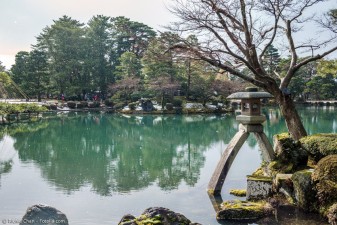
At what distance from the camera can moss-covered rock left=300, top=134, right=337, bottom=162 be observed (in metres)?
7.07

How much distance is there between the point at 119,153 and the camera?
1498 cm

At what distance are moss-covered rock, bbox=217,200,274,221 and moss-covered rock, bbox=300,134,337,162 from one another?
1.76 metres

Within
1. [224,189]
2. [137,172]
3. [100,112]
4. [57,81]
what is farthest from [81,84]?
[224,189]

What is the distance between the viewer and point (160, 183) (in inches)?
373

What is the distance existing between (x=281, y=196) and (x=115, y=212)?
3.15 metres

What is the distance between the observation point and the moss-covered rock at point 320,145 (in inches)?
278

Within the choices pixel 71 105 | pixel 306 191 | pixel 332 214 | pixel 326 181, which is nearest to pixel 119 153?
pixel 306 191

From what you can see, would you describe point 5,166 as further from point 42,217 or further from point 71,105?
point 71,105

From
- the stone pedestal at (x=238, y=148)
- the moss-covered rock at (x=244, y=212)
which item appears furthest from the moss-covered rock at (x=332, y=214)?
the stone pedestal at (x=238, y=148)

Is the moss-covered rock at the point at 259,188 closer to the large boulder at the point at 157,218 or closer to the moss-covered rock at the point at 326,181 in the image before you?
the moss-covered rock at the point at 326,181

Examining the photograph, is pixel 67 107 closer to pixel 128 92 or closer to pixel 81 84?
pixel 81 84

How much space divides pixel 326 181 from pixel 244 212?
142cm

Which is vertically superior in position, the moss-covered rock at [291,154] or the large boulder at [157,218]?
the moss-covered rock at [291,154]

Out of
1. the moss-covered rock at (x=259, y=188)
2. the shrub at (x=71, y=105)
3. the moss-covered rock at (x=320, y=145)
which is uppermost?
the shrub at (x=71, y=105)
